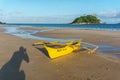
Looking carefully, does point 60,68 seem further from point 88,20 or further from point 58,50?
point 88,20

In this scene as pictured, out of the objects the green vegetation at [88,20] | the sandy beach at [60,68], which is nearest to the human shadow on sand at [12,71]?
the sandy beach at [60,68]

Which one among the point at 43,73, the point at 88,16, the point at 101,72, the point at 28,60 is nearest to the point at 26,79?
the point at 43,73

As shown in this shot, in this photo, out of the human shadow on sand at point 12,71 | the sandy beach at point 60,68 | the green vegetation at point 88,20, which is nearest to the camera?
the human shadow on sand at point 12,71

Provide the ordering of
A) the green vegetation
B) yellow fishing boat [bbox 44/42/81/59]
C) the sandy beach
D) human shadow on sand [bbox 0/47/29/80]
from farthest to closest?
1. the green vegetation
2. yellow fishing boat [bbox 44/42/81/59]
3. the sandy beach
4. human shadow on sand [bbox 0/47/29/80]

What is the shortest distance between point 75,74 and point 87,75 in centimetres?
45

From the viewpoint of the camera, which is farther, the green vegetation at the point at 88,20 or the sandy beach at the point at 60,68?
the green vegetation at the point at 88,20

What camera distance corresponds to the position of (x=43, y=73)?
31.5 ft

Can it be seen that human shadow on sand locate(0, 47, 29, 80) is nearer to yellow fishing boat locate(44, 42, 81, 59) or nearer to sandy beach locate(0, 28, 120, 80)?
sandy beach locate(0, 28, 120, 80)

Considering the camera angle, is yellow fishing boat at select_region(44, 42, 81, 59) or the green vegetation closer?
yellow fishing boat at select_region(44, 42, 81, 59)

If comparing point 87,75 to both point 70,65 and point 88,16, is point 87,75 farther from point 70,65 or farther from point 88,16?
point 88,16

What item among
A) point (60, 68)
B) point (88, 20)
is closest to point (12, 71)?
point (60, 68)

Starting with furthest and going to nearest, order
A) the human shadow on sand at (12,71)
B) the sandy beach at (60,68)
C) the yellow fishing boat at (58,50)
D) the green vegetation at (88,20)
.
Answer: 1. the green vegetation at (88,20)
2. the yellow fishing boat at (58,50)
3. the sandy beach at (60,68)
4. the human shadow on sand at (12,71)

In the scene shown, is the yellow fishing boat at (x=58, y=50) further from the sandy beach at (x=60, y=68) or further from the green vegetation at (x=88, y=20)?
the green vegetation at (x=88, y=20)

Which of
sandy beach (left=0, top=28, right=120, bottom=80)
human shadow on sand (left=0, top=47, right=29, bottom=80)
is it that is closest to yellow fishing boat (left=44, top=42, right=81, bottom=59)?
sandy beach (left=0, top=28, right=120, bottom=80)
